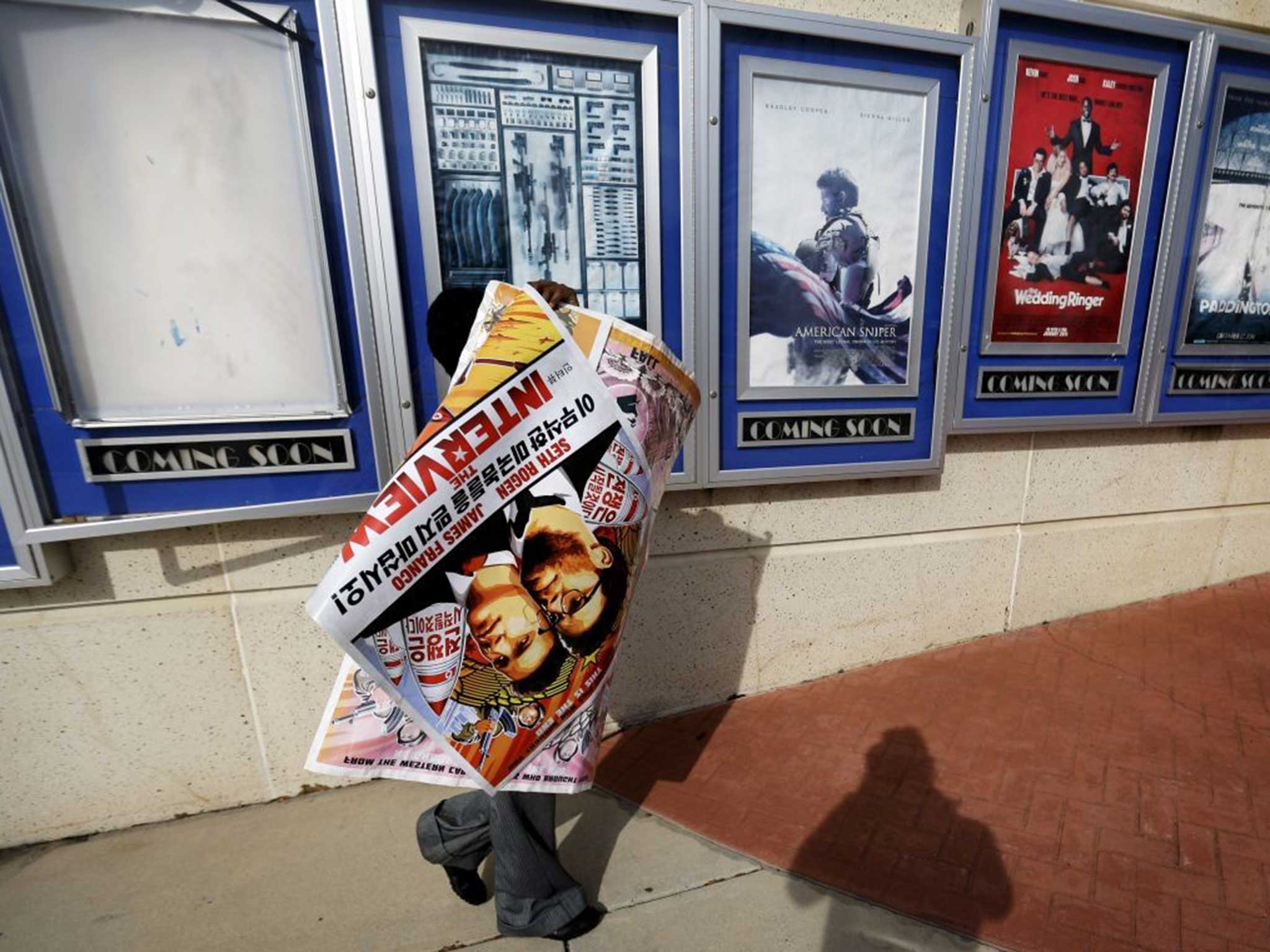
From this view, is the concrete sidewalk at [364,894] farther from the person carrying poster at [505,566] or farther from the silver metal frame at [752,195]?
the silver metal frame at [752,195]

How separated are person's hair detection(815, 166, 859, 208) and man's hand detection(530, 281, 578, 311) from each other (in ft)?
5.68

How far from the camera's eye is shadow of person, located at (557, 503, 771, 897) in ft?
9.75

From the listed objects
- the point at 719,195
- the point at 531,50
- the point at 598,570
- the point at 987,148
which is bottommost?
the point at 598,570

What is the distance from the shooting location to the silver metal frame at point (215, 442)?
2268mm

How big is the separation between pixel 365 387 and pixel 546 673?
1531 millimetres

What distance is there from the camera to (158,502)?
236 centimetres

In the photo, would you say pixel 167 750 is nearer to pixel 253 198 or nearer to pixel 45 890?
pixel 45 890

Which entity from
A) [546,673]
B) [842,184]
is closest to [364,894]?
[546,673]

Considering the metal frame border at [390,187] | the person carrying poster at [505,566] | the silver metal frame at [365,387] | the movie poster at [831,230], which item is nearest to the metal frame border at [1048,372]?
the movie poster at [831,230]

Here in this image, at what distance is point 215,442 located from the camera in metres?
2.35

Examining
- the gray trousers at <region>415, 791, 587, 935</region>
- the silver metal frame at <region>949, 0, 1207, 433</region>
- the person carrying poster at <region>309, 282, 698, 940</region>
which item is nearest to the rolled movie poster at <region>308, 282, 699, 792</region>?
the person carrying poster at <region>309, 282, 698, 940</region>

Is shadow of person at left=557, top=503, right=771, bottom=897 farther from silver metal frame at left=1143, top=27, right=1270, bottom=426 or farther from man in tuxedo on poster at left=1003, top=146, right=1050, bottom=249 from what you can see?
silver metal frame at left=1143, top=27, right=1270, bottom=426

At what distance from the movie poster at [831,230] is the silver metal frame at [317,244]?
5.77ft

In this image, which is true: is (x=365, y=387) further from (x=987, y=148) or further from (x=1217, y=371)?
(x=1217, y=371)
